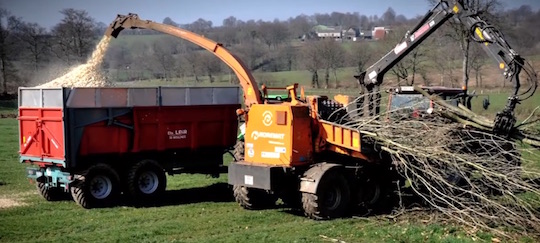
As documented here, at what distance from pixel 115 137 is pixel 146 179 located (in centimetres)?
122

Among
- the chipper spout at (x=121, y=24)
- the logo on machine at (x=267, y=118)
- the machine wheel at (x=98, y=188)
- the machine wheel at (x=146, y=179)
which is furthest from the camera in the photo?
the chipper spout at (x=121, y=24)

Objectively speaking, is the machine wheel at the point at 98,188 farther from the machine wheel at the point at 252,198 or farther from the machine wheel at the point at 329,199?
the machine wheel at the point at 329,199

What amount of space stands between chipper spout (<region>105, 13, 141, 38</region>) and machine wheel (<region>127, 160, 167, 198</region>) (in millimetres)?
3890

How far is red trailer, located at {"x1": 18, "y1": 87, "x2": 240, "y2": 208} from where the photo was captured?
14.4 metres

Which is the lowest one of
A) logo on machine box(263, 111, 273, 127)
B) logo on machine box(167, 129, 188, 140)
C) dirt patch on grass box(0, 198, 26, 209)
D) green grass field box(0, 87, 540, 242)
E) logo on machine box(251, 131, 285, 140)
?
green grass field box(0, 87, 540, 242)

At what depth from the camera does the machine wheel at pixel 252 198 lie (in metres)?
14.0

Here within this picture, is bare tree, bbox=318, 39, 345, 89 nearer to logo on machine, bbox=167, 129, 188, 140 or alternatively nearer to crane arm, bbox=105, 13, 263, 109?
crane arm, bbox=105, 13, 263, 109

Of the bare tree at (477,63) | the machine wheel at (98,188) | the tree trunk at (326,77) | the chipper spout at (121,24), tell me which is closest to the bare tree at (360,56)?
the tree trunk at (326,77)

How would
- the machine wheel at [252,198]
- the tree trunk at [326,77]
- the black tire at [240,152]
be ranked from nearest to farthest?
the machine wheel at [252,198] → the black tire at [240,152] → the tree trunk at [326,77]

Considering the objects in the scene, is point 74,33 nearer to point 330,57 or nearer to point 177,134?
point 330,57

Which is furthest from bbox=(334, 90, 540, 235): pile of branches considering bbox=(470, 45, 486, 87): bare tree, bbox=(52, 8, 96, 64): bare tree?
bbox=(52, 8, 96, 64): bare tree

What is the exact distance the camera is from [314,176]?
12766 millimetres

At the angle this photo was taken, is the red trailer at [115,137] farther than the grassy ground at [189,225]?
Yes

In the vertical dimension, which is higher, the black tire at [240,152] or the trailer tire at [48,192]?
the black tire at [240,152]
